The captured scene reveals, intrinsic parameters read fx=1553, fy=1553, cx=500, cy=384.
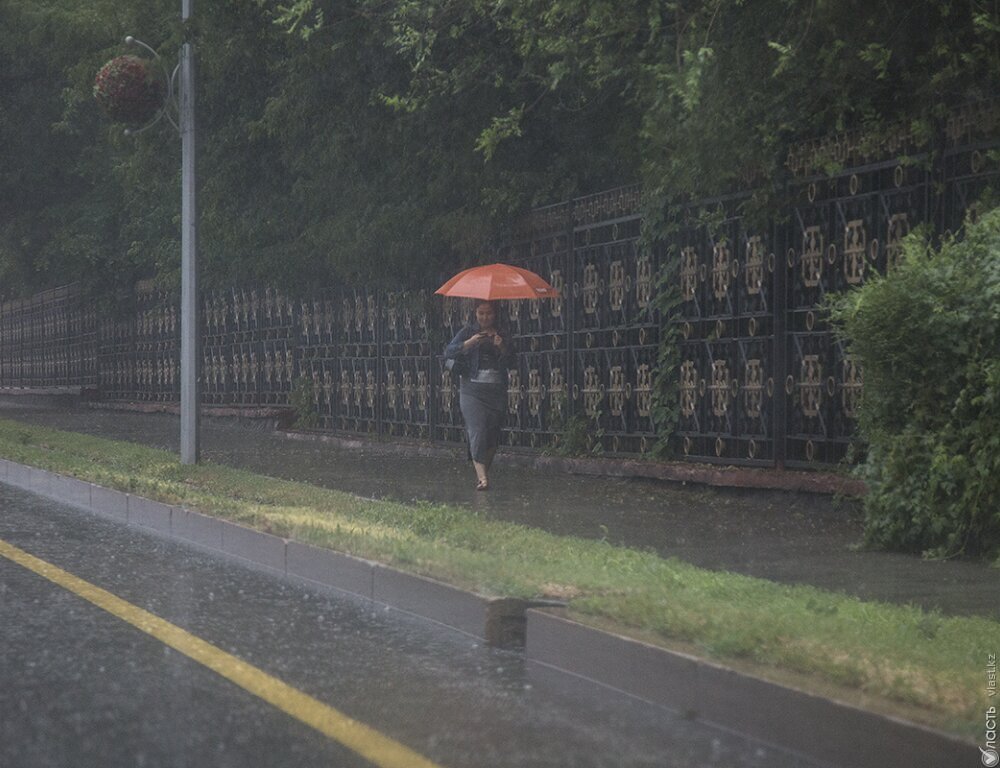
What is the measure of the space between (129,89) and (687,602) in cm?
1109

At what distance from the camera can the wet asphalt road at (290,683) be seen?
536 cm

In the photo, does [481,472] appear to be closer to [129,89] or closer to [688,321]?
[688,321]

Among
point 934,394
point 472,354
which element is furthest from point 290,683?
point 472,354

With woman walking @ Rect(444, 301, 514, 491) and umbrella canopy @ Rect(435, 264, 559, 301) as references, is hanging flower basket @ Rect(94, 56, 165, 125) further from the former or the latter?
woman walking @ Rect(444, 301, 514, 491)

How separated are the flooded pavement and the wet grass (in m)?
0.56

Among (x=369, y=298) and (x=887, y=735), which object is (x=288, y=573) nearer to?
(x=887, y=735)

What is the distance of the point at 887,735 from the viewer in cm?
505

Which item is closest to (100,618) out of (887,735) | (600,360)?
(887,735)

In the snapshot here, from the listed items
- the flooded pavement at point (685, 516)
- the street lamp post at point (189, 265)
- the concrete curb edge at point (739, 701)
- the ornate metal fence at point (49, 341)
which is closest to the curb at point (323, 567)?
the concrete curb edge at point (739, 701)

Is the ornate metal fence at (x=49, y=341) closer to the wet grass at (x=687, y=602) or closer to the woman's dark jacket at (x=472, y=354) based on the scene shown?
the woman's dark jacket at (x=472, y=354)

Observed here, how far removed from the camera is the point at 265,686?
6.42 meters

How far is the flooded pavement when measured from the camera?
855 cm

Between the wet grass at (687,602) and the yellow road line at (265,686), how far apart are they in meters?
1.36

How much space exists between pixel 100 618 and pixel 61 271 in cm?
2783
